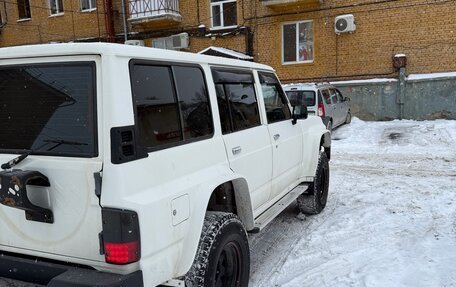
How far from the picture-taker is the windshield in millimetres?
2381

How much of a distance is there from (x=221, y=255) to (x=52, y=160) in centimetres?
139

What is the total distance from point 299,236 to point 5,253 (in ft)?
10.3

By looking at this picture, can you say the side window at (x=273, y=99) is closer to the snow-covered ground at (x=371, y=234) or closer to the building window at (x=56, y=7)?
the snow-covered ground at (x=371, y=234)

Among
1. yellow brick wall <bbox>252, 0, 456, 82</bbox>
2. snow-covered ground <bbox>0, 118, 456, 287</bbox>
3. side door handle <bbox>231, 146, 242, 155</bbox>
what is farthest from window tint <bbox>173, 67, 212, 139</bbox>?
yellow brick wall <bbox>252, 0, 456, 82</bbox>

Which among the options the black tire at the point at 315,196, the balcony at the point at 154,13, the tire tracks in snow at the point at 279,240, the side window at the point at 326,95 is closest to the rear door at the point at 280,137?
the black tire at the point at 315,196

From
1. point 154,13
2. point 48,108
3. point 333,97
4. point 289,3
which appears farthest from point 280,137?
point 154,13

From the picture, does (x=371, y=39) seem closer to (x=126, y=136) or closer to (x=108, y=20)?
(x=108, y=20)

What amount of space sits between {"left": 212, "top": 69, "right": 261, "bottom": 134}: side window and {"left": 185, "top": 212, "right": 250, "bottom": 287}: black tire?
30.6 inches

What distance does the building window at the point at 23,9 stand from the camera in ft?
72.3

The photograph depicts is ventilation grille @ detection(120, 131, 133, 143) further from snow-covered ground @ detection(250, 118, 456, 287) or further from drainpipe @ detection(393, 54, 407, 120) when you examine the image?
drainpipe @ detection(393, 54, 407, 120)

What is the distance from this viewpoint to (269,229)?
5152mm

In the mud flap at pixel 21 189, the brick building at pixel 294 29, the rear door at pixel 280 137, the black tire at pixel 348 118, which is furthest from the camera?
the black tire at pixel 348 118

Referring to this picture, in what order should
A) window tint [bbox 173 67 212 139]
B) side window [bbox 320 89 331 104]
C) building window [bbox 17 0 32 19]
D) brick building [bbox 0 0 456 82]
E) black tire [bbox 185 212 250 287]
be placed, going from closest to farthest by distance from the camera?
black tire [bbox 185 212 250 287]
window tint [bbox 173 67 212 139]
side window [bbox 320 89 331 104]
brick building [bbox 0 0 456 82]
building window [bbox 17 0 32 19]

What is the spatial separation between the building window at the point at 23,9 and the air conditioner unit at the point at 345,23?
1622 centimetres
